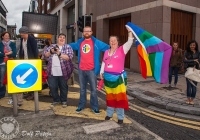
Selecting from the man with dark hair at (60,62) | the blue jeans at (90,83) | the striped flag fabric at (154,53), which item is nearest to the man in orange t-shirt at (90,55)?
the blue jeans at (90,83)

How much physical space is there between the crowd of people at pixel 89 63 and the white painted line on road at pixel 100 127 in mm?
161

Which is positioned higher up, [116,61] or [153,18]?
[153,18]

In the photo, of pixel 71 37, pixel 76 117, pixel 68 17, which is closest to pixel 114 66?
pixel 76 117

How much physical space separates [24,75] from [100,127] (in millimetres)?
1941

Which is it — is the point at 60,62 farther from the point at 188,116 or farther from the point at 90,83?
the point at 188,116

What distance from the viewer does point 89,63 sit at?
4.31 meters

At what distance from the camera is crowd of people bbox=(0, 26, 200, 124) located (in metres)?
3.86

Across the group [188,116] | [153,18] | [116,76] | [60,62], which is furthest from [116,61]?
[153,18]

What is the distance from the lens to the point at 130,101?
5.97 meters

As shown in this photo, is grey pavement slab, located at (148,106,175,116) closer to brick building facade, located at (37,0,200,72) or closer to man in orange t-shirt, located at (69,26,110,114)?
man in orange t-shirt, located at (69,26,110,114)

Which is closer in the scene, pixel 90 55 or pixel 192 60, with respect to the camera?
pixel 90 55

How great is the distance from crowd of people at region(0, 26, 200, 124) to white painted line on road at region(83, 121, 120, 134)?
161mm

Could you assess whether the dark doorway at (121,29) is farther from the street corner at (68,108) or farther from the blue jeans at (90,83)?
Answer: the blue jeans at (90,83)

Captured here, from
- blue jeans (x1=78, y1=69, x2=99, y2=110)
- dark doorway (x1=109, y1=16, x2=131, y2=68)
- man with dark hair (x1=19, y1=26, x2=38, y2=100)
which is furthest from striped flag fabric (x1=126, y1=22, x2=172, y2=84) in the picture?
dark doorway (x1=109, y1=16, x2=131, y2=68)
